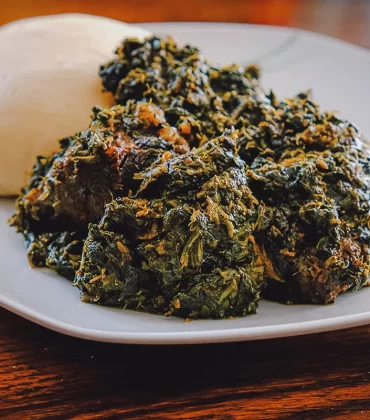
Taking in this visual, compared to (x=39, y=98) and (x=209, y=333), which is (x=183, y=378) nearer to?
(x=209, y=333)

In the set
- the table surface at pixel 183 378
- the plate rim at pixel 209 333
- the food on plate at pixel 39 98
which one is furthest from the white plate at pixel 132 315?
the food on plate at pixel 39 98

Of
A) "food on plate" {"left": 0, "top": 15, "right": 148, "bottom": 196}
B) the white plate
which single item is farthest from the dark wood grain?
"food on plate" {"left": 0, "top": 15, "right": 148, "bottom": 196}

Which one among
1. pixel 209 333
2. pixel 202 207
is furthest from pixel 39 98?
pixel 209 333

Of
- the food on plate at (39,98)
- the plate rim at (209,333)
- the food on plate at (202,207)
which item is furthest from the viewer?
the food on plate at (39,98)

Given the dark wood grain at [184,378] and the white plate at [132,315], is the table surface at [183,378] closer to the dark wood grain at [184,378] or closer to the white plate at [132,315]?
the dark wood grain at [184,378]

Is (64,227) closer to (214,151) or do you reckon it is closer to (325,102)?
(214,151)

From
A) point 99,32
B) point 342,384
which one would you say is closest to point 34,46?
point 99,32

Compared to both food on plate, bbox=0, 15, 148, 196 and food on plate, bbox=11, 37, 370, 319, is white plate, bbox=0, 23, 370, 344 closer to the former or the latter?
food on plate, bbox=11, 37, 370, 319
